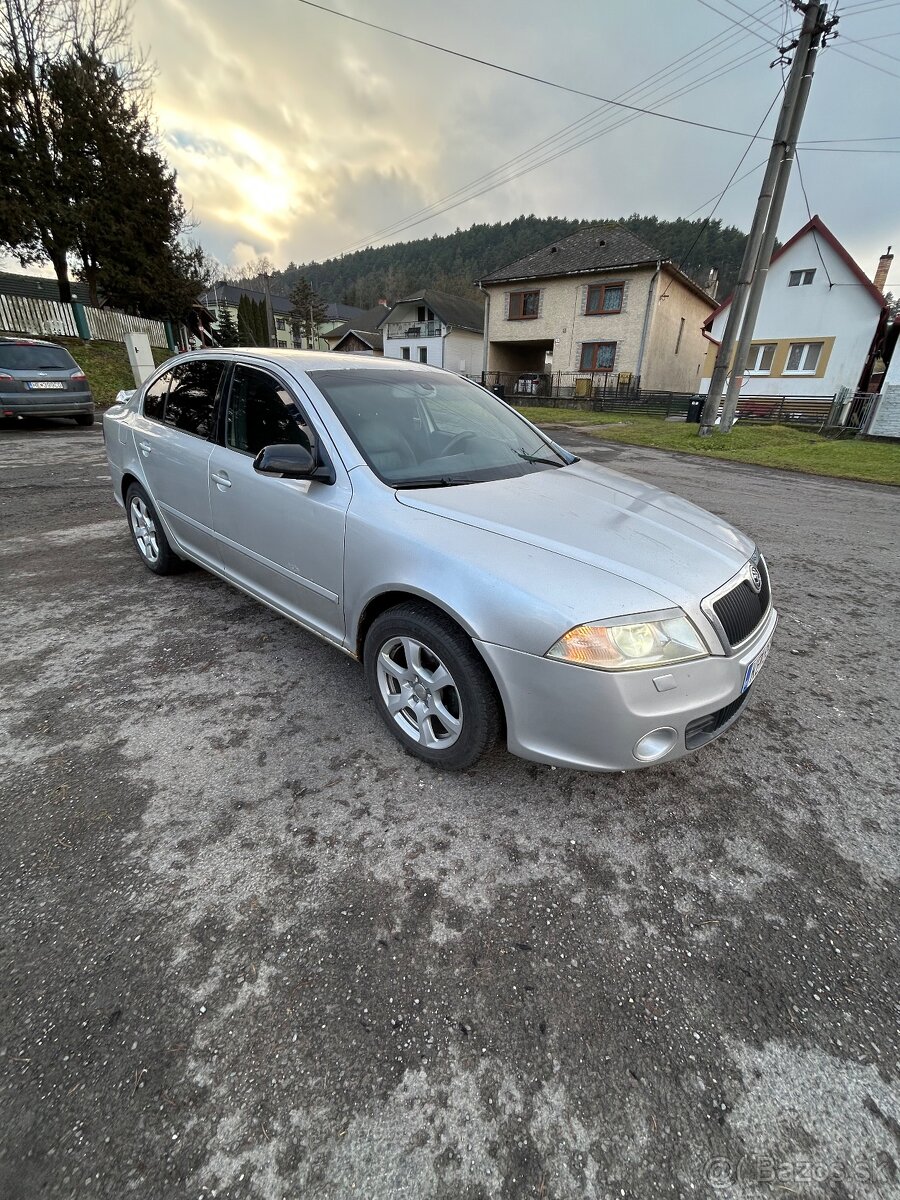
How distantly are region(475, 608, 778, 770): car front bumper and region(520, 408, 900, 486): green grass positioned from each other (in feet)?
35.7

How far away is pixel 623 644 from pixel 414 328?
4222 cm

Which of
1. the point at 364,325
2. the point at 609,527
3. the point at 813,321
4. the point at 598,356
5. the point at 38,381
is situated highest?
the point at 364,325

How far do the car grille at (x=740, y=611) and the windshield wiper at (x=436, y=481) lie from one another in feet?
3.91

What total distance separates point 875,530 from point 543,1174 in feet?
24.5

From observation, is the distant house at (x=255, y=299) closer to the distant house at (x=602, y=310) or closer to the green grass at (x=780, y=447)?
the distant house at (x=602, y=310)

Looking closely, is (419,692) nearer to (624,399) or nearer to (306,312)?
(624,399)

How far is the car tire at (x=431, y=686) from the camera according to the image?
2004 mm

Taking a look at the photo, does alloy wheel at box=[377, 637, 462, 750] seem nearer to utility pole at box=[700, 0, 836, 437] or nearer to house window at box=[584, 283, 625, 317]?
utility pole at box=[700, 0, 836, 437]

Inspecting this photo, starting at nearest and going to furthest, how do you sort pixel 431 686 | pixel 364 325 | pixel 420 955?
pixel 420 955 < pixel 431 686 < pixel 364 325

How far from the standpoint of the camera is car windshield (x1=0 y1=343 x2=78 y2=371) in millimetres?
9375

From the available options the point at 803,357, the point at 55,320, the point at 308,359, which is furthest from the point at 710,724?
the point at 803,357

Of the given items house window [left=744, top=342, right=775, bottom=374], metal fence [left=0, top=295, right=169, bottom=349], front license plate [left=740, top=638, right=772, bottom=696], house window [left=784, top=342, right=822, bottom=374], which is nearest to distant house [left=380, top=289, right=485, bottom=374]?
house window [left=744, top=342, right=775, bottom=374]

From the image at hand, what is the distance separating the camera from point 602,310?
90.1 ft

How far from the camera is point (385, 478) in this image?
2.38 metres
